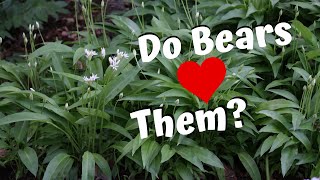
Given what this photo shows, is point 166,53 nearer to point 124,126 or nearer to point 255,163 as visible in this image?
point 124,126

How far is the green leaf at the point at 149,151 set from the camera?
270 centimetres

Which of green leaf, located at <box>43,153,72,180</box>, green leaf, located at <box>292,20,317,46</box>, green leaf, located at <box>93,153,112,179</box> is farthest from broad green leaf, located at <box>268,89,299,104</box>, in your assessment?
green leaf, located at <box>43,153,72,180</box>

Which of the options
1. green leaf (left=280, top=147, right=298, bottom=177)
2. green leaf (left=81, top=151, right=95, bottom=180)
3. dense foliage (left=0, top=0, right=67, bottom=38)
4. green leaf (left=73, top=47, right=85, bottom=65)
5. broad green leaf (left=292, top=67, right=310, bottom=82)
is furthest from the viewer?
dense foliage (left=0, top=0, right=67, bottom=38)

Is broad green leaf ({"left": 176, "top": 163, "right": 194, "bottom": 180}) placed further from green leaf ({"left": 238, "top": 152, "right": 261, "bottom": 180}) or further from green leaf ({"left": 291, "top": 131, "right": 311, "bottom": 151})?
Result: green leaf ({"left": 291, "top": 131, "right": 311, "bottom": 151})

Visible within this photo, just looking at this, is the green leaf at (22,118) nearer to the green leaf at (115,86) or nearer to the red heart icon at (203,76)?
the green leaf at (115,86)

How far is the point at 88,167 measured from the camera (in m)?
2.69

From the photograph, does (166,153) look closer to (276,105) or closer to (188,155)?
(188,155)

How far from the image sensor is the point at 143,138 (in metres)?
2.76

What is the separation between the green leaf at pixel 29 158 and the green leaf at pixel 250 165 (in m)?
1.02

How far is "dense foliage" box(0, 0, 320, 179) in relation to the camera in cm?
279

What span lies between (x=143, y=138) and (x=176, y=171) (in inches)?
9.6

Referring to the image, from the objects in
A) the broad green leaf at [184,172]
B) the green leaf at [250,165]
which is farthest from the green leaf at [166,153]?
the green leaf at [250,165]

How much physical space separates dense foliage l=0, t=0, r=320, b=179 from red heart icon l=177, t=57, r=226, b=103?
0.30ft

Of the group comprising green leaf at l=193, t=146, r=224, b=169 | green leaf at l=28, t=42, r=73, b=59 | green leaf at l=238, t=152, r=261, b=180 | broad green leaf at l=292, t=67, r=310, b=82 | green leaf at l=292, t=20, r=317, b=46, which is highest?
green leaf at l=28, t=42, r=73, b=59
